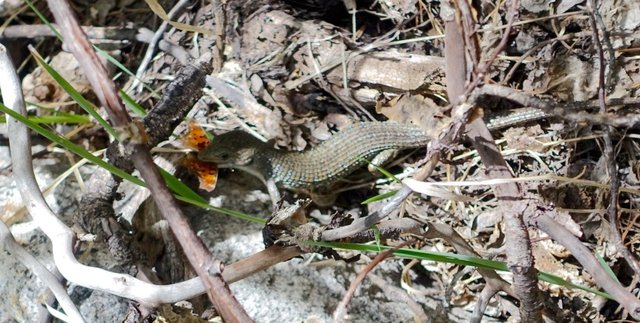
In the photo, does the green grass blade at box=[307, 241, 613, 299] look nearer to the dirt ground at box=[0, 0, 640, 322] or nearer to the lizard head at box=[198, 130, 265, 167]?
the dirt ground at box=[0, 0, 640, 322]

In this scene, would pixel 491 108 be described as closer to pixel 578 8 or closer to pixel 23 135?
pixel 578 8

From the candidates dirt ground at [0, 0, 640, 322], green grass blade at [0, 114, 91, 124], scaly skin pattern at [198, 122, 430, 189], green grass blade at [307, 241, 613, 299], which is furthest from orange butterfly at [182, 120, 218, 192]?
green grass blade at [307, 241, 613, 299]

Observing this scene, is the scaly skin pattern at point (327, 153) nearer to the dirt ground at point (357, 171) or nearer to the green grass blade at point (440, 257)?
the dirt ground at point (357, 171)

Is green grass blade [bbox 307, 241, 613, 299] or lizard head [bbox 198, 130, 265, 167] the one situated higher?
green grass blade [bbox 307, 241, 613, 299]

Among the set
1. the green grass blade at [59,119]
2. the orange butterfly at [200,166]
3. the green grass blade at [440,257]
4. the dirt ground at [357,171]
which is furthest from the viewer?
the orange butterfly at [200,166]

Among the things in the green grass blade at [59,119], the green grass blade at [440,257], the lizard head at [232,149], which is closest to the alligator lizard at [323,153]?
the lizard head at [232,149]

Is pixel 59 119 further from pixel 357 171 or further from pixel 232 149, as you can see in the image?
pixel 357 171

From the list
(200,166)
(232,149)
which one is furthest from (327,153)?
(200,166)

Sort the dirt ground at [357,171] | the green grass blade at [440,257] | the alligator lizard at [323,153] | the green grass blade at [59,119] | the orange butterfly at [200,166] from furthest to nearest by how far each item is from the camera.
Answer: the alligator lizard at [323,153] → the orange butterfly at [200,166] → the green grass blade at [59,119] → the dirt ground at [357,171] → the green grass blade at [440,257]
